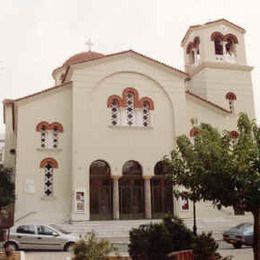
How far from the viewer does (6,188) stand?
93.9ft

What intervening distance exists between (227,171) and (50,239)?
978 cm

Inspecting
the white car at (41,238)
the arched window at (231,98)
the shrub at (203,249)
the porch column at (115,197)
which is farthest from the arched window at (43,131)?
the shrub at (203,249)

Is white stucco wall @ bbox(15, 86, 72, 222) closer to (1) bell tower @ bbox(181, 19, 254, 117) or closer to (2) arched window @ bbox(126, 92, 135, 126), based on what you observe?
(2) arched window @ bbox(126, 92, 135, 126)

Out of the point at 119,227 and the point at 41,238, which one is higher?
the point at 119,227

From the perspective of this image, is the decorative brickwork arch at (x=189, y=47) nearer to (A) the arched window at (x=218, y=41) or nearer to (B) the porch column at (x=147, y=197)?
(A) the arched window at (x=218, y=41)

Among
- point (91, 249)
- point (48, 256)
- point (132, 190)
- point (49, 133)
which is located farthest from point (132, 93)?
point (91, 249)

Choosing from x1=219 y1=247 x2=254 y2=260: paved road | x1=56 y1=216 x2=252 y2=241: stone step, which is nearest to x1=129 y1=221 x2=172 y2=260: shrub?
x1=219 y1=247 x2=254 y2=260: paved road

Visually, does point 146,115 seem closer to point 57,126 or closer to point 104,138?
point 104,138

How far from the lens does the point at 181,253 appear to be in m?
13.0

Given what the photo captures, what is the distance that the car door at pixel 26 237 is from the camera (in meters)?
20.2

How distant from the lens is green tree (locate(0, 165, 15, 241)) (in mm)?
27500

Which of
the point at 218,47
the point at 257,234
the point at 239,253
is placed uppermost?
the point at 218,47

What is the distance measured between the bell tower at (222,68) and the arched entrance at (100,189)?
10000mm

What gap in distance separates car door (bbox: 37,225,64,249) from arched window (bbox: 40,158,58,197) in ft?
26.3
